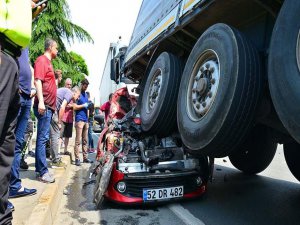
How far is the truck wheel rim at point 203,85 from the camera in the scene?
287 cm

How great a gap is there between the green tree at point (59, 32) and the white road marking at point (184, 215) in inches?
574

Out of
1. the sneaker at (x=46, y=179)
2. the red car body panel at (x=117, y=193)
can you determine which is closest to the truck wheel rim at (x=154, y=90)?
the red car body panel at (x=117, y=193)

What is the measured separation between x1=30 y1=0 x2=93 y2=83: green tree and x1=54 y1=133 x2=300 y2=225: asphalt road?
44.8ft

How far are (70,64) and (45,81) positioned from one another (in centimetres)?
1531

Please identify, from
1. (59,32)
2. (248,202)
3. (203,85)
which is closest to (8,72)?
(203,85)

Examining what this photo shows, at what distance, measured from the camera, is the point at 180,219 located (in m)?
3.49

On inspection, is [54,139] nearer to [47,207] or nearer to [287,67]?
[47,207]

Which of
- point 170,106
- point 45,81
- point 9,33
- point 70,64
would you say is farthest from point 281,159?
point 70,64

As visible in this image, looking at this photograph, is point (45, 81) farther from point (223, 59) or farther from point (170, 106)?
point (223, 59)

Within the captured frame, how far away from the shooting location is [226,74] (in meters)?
2.59

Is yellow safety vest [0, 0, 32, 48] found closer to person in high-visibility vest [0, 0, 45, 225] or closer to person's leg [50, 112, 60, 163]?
person in high-visibility vest [0, 0, 45, 225]

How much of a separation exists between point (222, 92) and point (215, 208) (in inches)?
70.9

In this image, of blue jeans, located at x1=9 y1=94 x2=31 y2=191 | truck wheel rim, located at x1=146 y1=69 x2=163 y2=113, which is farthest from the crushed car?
blue jeans, located at x1=9 y1=94 x2=31 y2=191

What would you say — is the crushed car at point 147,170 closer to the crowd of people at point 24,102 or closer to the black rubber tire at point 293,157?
the crowd of people at point 24,102
